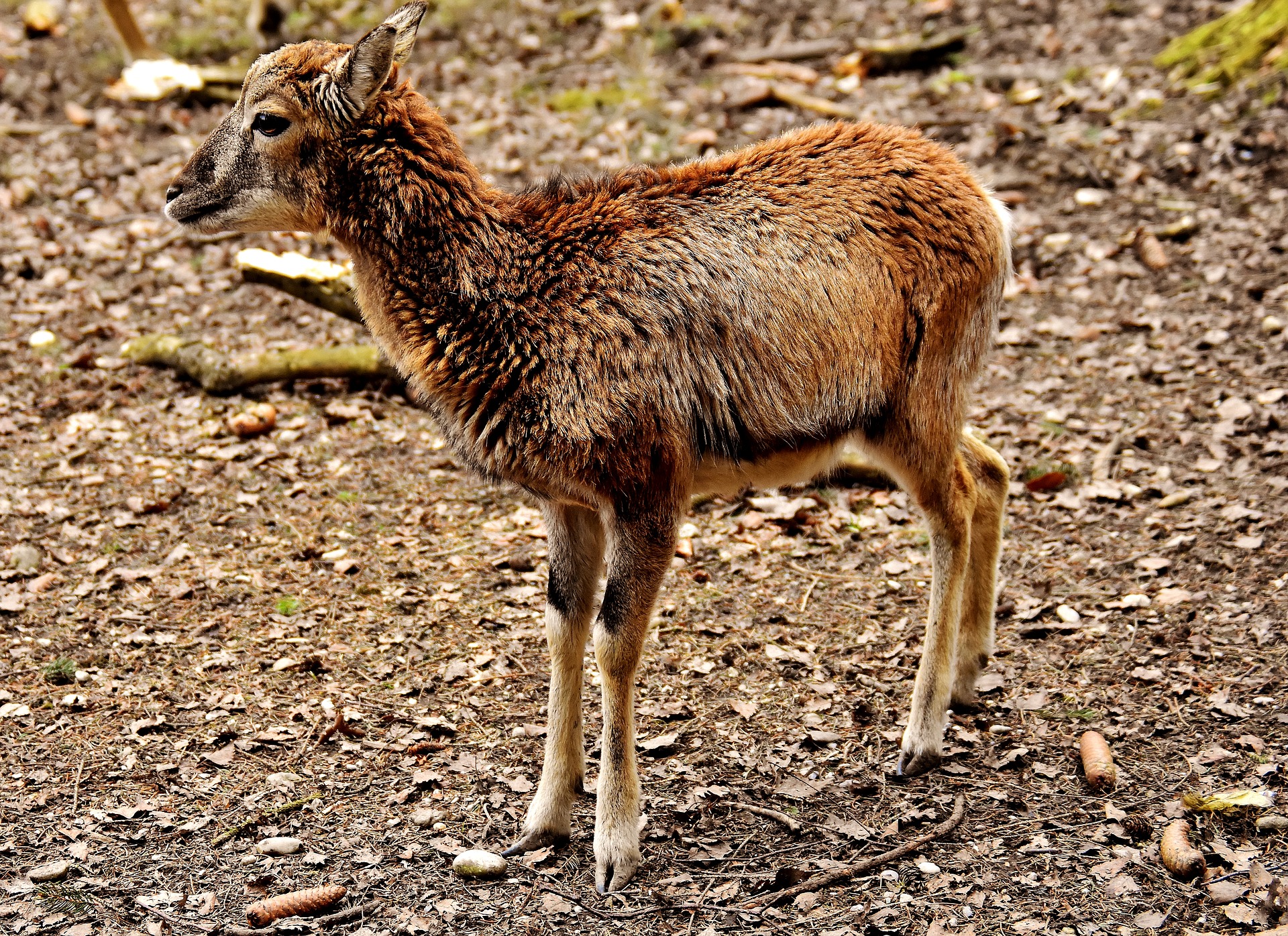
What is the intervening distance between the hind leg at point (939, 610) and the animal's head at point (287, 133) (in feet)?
9.26

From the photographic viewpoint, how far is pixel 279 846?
5035 mm

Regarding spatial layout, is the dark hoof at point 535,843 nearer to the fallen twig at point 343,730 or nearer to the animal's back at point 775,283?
the fallen twig at point 343,730

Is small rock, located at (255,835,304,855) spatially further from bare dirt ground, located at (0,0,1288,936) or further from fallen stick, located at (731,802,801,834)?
fallen stick, located at (731,802,801,834)

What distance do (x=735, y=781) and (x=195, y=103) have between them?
31.6 ft

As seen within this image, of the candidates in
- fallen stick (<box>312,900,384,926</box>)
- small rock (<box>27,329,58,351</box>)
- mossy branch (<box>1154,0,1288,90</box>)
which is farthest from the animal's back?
mossy branch (<box>1154,0,1288,90</box>)

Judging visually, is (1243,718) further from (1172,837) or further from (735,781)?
(735,781)

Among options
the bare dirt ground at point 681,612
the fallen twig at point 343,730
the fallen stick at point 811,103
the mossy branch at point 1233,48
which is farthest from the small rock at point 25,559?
the mossy branch at point 1233,48

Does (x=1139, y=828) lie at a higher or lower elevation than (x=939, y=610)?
lower

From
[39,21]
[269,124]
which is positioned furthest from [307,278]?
[39,21]

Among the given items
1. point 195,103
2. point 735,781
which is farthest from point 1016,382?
point 195,103

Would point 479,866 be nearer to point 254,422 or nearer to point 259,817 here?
point 259,817

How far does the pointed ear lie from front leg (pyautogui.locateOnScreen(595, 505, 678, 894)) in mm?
1958

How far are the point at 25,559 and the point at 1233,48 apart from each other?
34.6 ft

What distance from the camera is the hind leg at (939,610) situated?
5.43 meters
